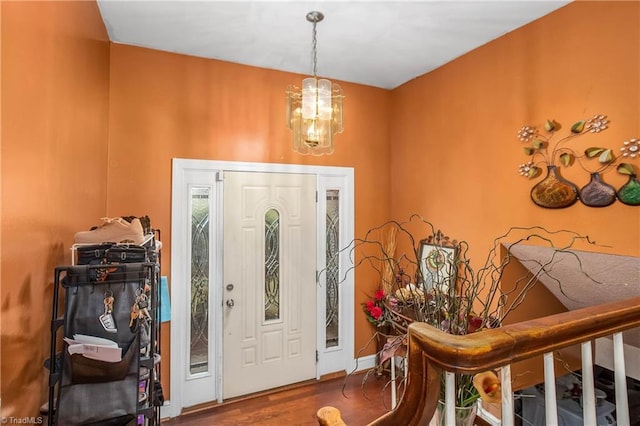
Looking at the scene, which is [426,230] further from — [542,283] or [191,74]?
[191,74]

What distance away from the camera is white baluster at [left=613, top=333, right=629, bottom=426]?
972 mm

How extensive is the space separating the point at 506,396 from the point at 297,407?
2519 mm

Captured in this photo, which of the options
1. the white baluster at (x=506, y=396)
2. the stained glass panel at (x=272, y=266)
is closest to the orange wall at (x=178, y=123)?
the stained glass panel at (x=272, y=266)

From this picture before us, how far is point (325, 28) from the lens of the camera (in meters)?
2.42

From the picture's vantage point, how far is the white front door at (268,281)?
2.99m

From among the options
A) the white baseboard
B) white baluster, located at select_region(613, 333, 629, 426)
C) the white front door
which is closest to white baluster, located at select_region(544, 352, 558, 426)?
white baluster, located at select_region(613, 333, 629, 426)

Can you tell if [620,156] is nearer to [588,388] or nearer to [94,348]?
[588,388]

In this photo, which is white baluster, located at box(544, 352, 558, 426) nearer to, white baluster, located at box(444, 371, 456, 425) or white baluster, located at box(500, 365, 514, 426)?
white baluster, located at box(500, 365, 514, 426)

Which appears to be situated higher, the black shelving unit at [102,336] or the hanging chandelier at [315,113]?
the hanging chandelier at [315,113]

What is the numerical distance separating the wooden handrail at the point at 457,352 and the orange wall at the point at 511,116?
1.52 meters

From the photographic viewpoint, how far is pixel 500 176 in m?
2.53

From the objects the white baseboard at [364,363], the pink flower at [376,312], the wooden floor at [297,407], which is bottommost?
the wooden floor at [297,407]

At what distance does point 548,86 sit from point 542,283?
1451 mm

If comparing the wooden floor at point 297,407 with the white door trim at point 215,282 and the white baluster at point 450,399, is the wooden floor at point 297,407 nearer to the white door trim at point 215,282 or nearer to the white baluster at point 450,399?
the white door trim at point 215,282
